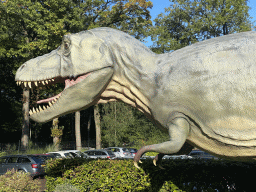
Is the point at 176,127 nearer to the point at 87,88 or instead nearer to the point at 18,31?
the point at 87,88

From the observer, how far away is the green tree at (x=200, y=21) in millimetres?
29391

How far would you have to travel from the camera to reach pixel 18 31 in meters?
20.2

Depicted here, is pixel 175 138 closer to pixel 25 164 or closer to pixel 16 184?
pixel 16 184

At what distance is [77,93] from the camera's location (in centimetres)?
321

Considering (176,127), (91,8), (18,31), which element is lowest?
(176,127)

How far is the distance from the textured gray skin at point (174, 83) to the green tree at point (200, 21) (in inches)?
1004

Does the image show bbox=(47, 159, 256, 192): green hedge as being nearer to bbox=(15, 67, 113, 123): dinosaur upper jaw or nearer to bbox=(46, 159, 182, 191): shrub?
bbox=(46, 159, 182, 191): shrub

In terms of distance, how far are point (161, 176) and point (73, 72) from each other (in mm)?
2970

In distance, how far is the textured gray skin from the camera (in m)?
2.56

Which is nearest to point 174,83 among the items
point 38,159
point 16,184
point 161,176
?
point 161,176

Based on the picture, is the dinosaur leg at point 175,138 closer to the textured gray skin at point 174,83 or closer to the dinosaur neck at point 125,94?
the textured gray skin at point 174,83

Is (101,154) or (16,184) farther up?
(16,184)

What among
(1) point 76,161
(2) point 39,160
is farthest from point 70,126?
(1) point 76,161

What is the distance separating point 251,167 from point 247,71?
3148mm
